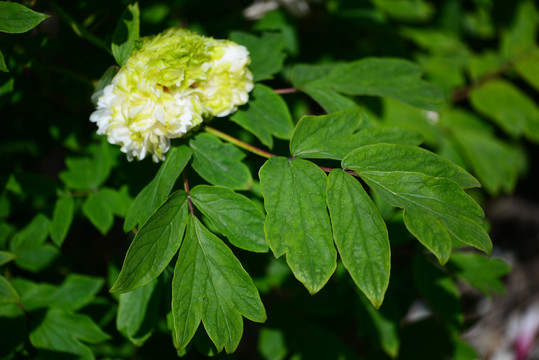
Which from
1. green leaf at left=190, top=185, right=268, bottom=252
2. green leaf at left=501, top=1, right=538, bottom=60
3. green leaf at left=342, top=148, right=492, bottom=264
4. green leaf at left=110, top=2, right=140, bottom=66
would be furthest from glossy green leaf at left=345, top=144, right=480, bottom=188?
green leaf at left=501, top=1, right=538, bottom=60

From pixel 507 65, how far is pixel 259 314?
2.70 meters

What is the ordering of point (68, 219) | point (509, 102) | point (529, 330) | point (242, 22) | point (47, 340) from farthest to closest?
point (529, 330) < point (509, 102) < point (242, 22) < point (68, 219) < point (47, 340)

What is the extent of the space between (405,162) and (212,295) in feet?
2.19

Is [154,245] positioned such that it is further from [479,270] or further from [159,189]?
[479,270]

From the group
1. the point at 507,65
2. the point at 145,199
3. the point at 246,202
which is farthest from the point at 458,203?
the point at 507,65

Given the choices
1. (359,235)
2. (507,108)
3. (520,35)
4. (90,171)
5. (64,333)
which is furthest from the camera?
(520,35)

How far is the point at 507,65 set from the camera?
296 cm

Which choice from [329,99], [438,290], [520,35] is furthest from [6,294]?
[520,35]

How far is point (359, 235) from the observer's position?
1.12 meters

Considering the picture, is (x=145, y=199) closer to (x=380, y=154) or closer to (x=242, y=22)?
(x=380, y=154)

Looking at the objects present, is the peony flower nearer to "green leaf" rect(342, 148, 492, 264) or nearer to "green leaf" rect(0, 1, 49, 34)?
"green leaf" rect(0, 1, 49, 34)

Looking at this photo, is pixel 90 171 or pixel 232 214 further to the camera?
pixel 90 171

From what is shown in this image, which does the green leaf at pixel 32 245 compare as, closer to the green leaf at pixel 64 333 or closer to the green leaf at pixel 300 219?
the green leaf at pixel 64 333

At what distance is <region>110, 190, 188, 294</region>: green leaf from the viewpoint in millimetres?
1086
